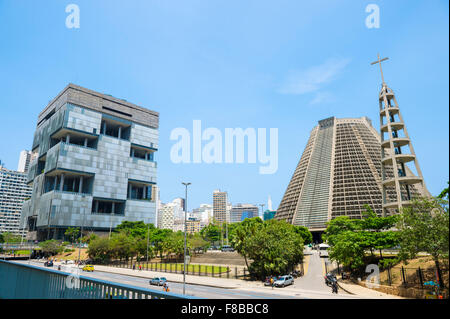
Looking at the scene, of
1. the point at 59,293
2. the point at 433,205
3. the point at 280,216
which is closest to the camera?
the point at 59,293

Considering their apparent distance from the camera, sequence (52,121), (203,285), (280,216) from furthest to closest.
→ (280,216) < (52,121) < (203,285)

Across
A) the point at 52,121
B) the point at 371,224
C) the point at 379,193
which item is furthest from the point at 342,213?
the point at 52,121

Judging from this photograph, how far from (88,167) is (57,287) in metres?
106

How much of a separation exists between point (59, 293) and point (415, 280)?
98.6 feet

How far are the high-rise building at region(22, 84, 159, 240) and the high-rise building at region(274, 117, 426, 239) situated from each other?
61868 millimetres

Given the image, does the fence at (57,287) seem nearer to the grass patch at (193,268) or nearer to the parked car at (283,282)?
the parked car at (283,282)

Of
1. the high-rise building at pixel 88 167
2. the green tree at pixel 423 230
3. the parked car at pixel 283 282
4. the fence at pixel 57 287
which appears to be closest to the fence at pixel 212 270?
the parked car at pixel 283 282

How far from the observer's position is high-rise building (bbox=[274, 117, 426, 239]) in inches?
4040

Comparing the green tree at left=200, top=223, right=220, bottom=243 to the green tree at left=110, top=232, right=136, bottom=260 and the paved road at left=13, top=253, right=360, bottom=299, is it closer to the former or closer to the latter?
the green tree at left=110, top=232, right=136, bottom=260

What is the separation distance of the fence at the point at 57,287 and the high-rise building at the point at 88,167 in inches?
3582

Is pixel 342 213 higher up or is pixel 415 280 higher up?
pixel 342 213

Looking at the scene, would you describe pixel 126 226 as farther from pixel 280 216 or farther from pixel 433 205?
pixel 433 205

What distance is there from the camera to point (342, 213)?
101 meters

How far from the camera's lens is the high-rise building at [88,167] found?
332ft
